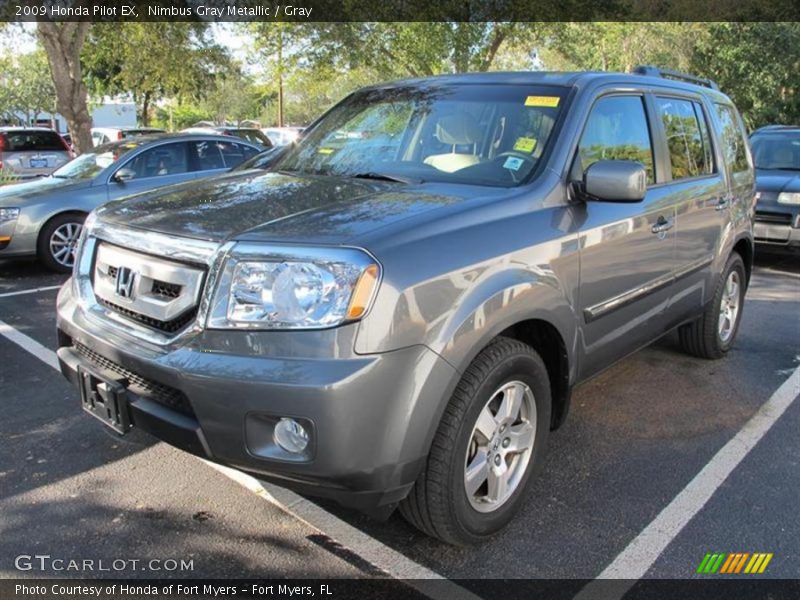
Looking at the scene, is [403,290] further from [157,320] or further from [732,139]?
[732,139]

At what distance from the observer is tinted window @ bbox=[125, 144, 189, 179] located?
331 inches

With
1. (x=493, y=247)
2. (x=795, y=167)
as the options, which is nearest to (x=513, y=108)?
(x=493, y=247)

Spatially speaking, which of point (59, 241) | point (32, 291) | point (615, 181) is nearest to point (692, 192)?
point (615, 181)

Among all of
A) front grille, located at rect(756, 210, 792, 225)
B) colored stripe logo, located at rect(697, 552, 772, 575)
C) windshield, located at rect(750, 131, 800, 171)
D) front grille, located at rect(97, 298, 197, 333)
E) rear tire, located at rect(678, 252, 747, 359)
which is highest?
windshield, located at rect(750, 131, 800, 171)

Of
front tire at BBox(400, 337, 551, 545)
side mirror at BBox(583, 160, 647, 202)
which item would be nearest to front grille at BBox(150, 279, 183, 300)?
front tire at BBox(400, 337, 551, 545)

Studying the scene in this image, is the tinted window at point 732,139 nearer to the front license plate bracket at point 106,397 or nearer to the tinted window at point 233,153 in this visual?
the front license plate bracket at point 106,397

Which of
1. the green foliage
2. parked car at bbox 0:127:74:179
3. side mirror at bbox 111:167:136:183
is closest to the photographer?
side mirror at bbox 111:167:136:183

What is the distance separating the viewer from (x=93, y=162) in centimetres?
862

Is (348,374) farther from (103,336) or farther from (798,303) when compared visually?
(798,303)

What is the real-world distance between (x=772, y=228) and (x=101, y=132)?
22678mm

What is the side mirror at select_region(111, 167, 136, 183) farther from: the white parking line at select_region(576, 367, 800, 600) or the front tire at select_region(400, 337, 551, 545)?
the white parking line at select_region(576, 367, 800, 600)

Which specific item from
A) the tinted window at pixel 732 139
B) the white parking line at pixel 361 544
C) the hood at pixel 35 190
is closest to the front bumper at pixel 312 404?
Result: the white parking line at pixel 361 544

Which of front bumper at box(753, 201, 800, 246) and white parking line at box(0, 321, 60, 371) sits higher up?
front bumper at box(753, 201, 800, 246)

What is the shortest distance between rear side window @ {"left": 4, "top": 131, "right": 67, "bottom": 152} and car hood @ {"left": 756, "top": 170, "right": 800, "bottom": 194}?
1506 cm
